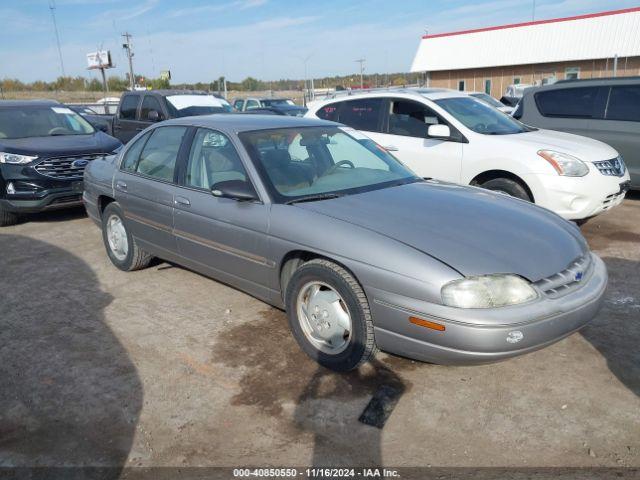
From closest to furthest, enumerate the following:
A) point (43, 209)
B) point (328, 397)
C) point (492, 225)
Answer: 1. point (328, 397)
2. point (492, 225)
3. point (43, 209)

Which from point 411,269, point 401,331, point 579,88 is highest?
point 579,88

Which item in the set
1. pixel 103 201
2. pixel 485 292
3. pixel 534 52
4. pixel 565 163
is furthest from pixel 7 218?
pixel 534 52

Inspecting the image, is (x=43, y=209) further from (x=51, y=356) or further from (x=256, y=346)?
(x=256, y=346)

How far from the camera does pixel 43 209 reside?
25.2 feet

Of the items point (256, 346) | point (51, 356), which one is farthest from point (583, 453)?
point (51, 356)

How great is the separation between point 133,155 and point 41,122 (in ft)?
14.1

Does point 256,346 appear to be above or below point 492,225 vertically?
below

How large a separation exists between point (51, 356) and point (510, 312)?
10.4ft

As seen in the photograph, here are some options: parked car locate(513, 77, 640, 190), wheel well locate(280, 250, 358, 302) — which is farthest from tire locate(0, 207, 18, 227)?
parked car locate(513, 77, 640, 190)

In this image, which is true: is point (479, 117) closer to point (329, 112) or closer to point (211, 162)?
point (329, 112)

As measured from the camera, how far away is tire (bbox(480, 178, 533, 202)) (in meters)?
6.13

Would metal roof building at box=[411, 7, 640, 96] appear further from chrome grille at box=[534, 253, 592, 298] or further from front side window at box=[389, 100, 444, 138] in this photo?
chrome grille at box=[534, 253, 592, 298]

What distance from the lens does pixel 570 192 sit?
19.4 feet

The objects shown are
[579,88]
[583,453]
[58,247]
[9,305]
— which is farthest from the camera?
[579,88]
